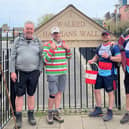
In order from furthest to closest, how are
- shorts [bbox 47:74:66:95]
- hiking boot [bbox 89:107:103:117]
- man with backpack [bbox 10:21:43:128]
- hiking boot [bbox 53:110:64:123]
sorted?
hiking boot [bbox 89:107:103:117] < hiking boot [bbox 53:110:64:123] < shorts [bbox 47:74:66:95] < man with backpack [bbox 10:21:43:128]

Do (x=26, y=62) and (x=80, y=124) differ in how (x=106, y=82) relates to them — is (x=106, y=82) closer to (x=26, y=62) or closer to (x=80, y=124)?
(x=80, y=124)

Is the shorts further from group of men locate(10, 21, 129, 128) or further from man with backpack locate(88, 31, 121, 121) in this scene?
man with backpack locate(88, 31, 121, 121)

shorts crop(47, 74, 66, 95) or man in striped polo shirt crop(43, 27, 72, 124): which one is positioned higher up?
man in striped polo shirt crop(43, 27, 72, 124)

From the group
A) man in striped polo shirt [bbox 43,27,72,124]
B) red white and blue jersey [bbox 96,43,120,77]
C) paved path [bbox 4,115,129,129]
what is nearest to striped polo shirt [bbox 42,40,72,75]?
man in striped polo shirt [bbox 43,27,72,124]

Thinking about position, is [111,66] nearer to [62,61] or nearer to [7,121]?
[62,61]

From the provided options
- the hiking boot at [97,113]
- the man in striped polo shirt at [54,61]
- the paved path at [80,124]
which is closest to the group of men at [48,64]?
the man in striped polo shirt at [54,61]

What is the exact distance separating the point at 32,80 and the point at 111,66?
154cm

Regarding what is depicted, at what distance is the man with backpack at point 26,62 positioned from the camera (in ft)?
13.5

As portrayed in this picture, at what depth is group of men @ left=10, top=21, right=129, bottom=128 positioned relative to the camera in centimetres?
414

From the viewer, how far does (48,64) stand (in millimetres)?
4254

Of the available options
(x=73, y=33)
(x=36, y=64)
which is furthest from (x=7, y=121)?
(x=73, y=33)

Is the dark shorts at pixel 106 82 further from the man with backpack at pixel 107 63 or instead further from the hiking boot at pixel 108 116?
the hiking boot at pixel 108 116

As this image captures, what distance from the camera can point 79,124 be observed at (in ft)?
14.7

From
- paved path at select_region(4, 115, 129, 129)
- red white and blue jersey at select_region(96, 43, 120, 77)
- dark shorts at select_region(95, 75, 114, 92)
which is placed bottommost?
paved path at select_region(4, 115, 129, 129)
